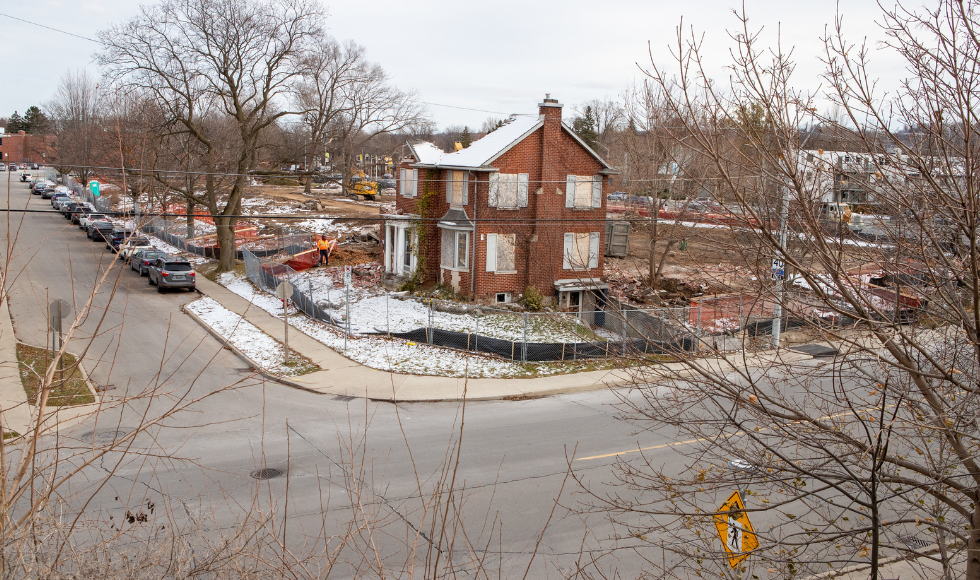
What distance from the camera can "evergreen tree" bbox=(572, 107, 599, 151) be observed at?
75250 mm

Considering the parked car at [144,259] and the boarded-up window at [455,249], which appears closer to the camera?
the boarded-up window at [455,249]

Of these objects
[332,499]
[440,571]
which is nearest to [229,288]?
[332,499]

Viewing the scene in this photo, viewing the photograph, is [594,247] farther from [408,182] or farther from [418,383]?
[418,383]

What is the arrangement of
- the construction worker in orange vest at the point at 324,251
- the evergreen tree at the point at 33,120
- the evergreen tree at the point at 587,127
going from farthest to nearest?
the evergreen tree at the point at 33,120, the evergreen tree at the point at 587,127, the construction worker in orange vest at the point at 324,251

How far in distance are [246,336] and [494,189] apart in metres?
10.4

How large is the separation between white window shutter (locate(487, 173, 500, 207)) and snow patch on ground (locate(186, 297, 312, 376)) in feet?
31.1

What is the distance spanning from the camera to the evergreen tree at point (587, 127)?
247 ft

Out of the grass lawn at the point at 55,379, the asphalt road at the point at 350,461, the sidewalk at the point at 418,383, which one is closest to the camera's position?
the asphalt road at the point at 350,461

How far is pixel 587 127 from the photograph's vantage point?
252 ft

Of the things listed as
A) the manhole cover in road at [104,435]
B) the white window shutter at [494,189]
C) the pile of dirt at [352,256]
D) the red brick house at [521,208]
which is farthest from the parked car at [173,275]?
the manhole cover in road at [104,435]

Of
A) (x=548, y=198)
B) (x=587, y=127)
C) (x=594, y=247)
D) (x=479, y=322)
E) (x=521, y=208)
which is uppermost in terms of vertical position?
(x=587, y=127)

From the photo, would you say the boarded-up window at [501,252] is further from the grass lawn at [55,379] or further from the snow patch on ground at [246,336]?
the grass lawn at [55,379]

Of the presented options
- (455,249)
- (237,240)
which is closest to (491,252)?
(455,249)

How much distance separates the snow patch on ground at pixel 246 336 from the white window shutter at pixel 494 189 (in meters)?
9.49
